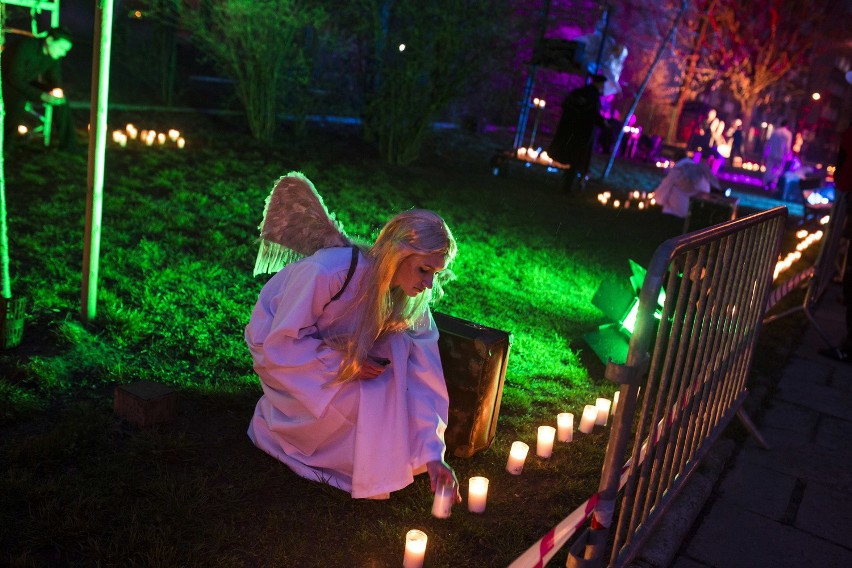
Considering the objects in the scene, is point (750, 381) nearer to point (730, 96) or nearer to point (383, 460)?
point (383, 460)

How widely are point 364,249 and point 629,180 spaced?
1507cm

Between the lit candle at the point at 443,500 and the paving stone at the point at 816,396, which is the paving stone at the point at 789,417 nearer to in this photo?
the paving stone at the point at 816,396

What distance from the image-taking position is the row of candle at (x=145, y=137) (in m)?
10.4

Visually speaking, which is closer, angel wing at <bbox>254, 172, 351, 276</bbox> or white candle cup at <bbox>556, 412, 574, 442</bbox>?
angel wing at <bbox>254, 172, 351, 276</bbox>

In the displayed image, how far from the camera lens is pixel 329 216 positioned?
3.71 meters

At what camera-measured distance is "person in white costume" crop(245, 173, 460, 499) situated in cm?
333

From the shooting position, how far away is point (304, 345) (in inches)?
Answer: 133

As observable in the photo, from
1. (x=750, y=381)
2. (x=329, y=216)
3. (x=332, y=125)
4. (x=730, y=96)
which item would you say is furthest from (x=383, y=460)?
(x=730, y=96)

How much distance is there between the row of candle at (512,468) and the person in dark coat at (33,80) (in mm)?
7350

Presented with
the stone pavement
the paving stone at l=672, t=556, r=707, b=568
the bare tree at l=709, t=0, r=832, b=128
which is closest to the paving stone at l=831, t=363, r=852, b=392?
the stone pavement

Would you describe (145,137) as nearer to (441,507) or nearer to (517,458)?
(517,458)

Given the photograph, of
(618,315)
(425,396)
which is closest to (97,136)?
(425,396)

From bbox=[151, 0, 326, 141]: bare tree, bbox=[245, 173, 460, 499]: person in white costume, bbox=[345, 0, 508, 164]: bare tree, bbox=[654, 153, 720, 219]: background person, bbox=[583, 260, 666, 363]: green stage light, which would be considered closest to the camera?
bbox=[245, 173, 460, 499]: person in white costume

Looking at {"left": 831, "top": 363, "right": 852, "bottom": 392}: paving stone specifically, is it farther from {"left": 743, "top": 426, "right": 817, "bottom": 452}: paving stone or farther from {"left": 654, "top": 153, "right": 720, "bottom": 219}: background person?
{"left": 654, "top": 153, "right": 720, "bottom": 219}: background person
